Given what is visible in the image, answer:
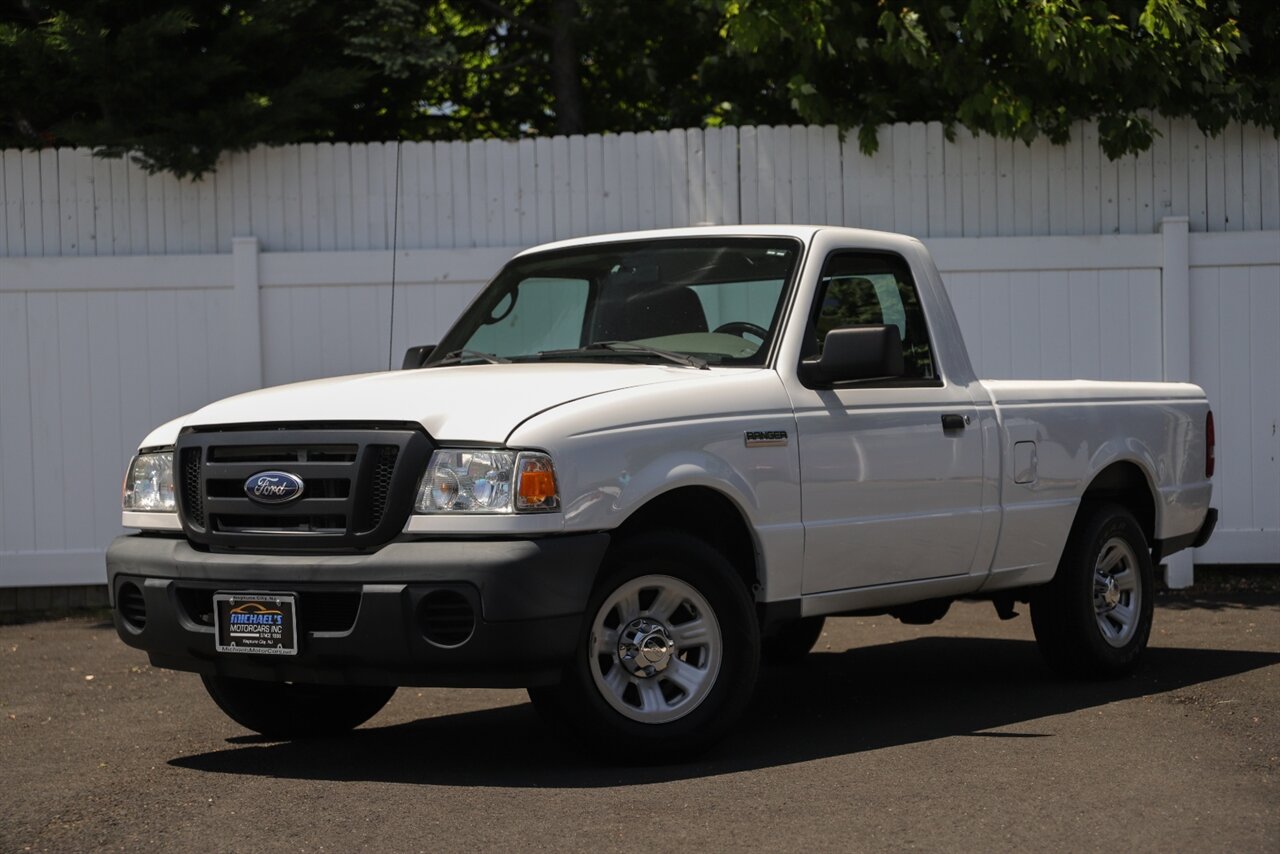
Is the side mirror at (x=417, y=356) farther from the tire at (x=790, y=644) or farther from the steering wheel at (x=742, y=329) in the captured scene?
the tire at (x=790, y=644)

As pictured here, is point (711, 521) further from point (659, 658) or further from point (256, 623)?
point (256, 623)

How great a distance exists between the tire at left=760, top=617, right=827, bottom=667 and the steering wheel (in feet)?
7.92

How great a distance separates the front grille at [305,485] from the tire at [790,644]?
357 centimetres

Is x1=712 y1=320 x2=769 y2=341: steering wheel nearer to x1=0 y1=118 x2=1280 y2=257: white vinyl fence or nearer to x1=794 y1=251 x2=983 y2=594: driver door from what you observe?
x1=794 y1=251 x2=983 y2=594: driver door

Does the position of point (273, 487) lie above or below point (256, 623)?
above

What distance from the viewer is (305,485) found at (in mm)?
6059

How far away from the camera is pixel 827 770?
6148 millimetres

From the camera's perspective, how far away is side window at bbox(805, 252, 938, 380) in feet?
23.9

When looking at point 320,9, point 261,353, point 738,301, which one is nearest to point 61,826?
point 738,301

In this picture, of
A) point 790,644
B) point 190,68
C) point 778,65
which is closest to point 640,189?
point 778,65

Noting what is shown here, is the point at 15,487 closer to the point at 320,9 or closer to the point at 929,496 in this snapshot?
the point at 320,9

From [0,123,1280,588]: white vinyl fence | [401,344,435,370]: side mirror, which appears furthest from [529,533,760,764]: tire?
[0,123,1280,588]: white vinyl fence

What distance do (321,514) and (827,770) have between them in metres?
1.83

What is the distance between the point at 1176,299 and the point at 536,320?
18.0 feet
